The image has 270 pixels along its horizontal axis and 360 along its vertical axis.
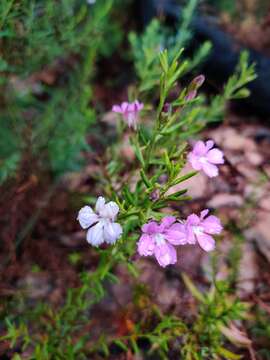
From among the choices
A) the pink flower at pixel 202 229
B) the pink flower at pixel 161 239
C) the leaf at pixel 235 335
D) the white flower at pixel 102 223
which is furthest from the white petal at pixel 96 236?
the leaf at pixel 235 335

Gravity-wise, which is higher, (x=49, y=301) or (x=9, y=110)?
(x=9, y=110)

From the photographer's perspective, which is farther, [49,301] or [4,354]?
[49,301]

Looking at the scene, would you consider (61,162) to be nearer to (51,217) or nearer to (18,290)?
(51,217)

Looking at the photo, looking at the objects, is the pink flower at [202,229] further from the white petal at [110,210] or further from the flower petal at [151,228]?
the white petal at [110,210]

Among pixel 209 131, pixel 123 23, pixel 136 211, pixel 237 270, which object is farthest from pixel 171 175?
pixel 123 23

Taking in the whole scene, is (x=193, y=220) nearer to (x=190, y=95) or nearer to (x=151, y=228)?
(x=151, y=228)

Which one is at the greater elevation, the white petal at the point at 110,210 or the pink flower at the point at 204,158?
the white petal at the point at 110,210
